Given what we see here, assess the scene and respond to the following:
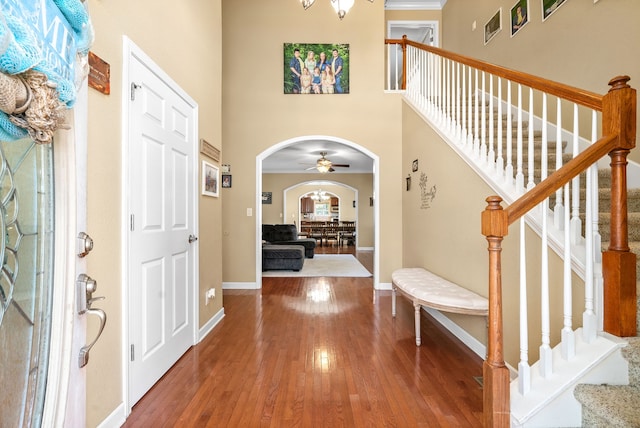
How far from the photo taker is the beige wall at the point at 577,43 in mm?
2385

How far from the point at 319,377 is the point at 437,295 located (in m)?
1.13

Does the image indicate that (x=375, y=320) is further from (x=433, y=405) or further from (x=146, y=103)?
(x=146, y=103)

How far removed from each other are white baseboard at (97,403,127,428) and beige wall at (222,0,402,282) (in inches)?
123

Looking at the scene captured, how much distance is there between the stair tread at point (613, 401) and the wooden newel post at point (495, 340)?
12.8 inches

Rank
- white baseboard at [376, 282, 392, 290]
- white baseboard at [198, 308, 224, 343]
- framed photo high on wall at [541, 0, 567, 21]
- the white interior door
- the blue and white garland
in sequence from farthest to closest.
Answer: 1. white baseboard at [376, 282, 392, 290]
2. framed photo high on wall at [541, 0, 567, 21]
3. white baseboard at [198, 308, 224, 343]
4. the white interior door
5. the blue and white garland

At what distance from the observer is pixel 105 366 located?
157 centimetres

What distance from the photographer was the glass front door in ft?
2.64

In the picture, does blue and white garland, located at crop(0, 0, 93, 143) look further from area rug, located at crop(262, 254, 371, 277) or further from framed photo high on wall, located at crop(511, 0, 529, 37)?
area rug, located at crop(262, 254, 371, 277)

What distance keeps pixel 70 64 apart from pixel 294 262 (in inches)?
213

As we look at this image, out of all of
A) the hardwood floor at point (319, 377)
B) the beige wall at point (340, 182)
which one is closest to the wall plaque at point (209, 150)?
the hardwood floor at point (319, 377)

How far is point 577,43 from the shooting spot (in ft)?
9.34

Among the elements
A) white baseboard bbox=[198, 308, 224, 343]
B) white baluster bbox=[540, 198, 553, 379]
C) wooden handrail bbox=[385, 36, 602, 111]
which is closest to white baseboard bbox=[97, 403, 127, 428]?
white baseboard bbox=[198, 308, 224, 343]

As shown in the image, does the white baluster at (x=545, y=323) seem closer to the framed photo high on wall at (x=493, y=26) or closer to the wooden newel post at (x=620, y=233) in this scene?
the wooden newel post at (x=620, y=233)

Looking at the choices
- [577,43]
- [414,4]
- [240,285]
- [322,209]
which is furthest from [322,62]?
[322,209]
